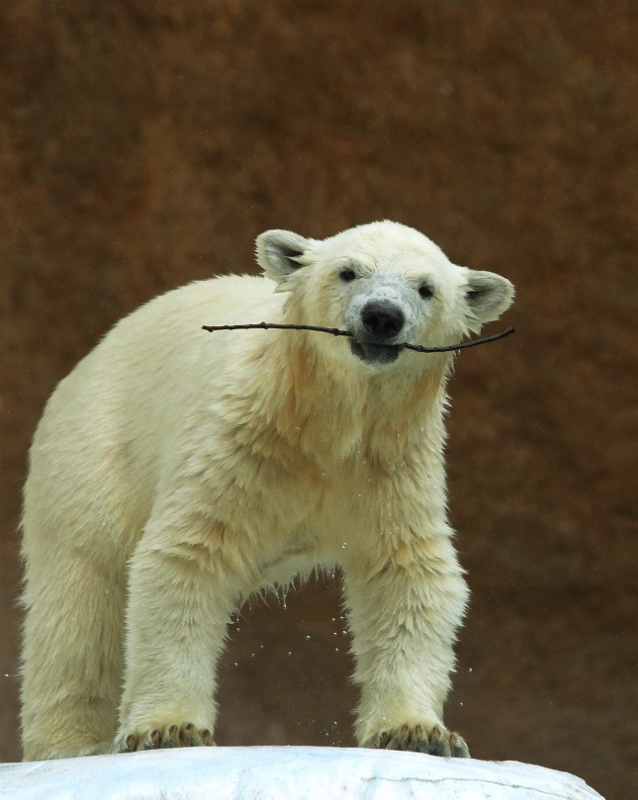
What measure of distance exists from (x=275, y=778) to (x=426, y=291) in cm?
137

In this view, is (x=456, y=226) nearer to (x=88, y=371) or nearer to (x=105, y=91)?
(x=105, y=91)

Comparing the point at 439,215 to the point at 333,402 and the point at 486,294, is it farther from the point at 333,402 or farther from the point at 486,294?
the point at 333,402

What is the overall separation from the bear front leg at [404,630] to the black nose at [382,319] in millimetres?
729

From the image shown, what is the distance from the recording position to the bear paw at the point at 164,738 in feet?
11.3

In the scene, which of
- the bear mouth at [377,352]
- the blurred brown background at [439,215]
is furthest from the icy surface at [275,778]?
the blurred brown background at [439,215]

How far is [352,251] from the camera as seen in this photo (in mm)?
3625

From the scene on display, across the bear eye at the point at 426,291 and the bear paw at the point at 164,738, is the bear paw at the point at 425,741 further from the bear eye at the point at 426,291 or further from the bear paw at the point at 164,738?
the bear eye at the point at 426,291

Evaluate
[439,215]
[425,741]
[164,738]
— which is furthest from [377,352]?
[439,215]

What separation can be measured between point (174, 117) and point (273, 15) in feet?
2.01

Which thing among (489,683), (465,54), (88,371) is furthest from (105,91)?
(489,683)

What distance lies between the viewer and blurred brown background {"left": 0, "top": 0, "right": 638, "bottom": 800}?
229 inches

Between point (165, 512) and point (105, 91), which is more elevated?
point (105, 91)

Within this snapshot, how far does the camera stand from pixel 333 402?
3717 millimetres

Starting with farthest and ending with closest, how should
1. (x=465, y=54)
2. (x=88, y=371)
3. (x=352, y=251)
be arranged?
1. (x=465, y=54)
2. (x=88, y=371)
3. (x=352, y=251)
